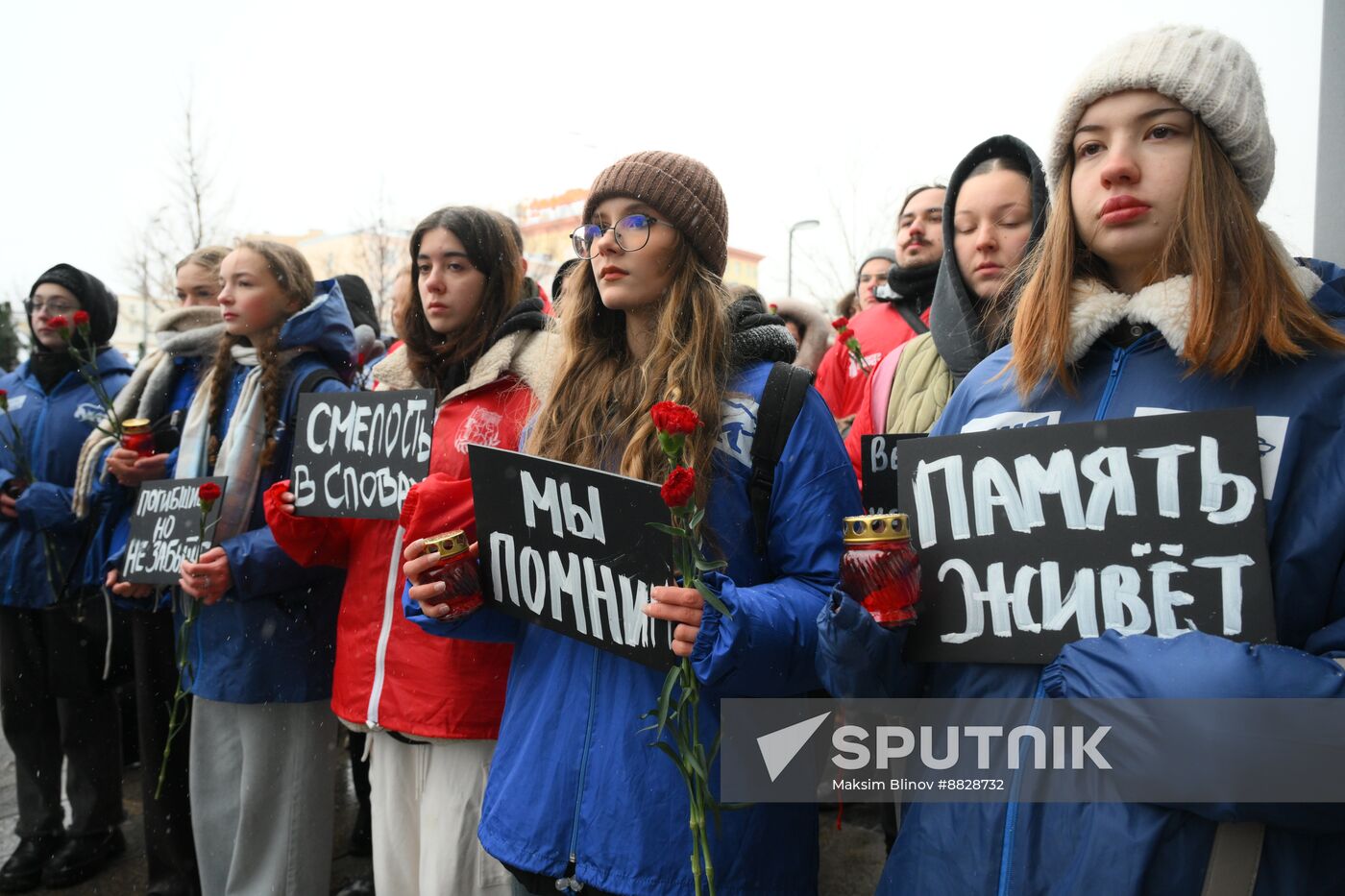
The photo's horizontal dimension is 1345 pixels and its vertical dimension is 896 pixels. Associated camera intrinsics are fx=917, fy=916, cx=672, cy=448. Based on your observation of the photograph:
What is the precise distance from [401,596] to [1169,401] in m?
2.31

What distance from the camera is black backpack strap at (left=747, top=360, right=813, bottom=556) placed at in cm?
201

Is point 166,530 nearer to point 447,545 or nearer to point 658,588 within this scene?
point 447,545

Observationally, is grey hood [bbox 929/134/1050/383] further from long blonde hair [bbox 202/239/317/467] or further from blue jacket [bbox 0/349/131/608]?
blue jacket [bbox 0/349/131/608]

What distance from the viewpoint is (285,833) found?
130 inches

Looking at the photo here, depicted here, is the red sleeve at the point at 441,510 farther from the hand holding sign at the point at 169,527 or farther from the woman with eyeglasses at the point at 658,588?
the hand holding sign at the point at 169,527

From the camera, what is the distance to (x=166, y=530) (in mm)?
3475

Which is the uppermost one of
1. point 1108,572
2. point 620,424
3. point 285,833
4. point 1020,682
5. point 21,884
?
point 620,424

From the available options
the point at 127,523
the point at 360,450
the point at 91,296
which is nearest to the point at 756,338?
the point at 360,450

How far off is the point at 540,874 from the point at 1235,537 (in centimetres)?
149

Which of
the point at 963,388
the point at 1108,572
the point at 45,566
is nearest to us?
the point at 1108,572

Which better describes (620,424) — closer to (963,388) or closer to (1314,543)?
(963,388)

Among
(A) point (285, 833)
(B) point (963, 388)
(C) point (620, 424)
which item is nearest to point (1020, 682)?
(B) point (963, 388)

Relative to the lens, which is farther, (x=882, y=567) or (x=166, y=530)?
(x=166, y=530)

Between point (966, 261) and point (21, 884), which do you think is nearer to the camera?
point (966, 261)
